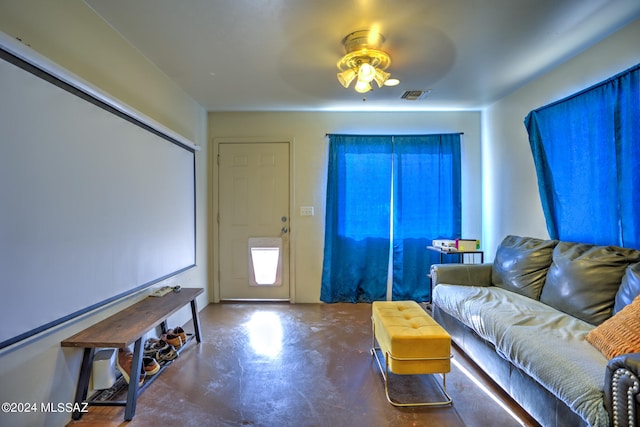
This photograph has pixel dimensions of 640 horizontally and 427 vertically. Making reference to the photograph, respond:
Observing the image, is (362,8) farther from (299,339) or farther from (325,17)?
(299,339)

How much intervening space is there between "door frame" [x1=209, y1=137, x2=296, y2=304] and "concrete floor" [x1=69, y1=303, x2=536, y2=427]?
2.99 ft

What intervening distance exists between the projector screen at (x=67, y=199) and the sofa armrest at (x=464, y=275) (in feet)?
8.36

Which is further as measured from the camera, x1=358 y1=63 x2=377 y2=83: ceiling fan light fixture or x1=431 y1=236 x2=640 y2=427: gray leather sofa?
x1=358 y1=63 x2=377 y2=83: ceiling fan light fixture

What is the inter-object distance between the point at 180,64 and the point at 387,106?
2.24 m

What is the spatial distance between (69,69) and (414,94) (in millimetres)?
2851

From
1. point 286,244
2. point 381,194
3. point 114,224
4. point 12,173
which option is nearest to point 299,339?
point 286,244

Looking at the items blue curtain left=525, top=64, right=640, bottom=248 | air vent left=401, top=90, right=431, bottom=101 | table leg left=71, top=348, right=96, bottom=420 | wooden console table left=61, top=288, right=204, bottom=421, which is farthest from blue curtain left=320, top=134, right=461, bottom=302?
table leg left=71, top=348, right=96, bottom=420

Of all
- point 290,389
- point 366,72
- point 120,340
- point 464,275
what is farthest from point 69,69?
point 464,275

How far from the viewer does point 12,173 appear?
47.8 inches

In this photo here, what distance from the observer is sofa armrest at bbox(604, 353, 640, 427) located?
1005 mm

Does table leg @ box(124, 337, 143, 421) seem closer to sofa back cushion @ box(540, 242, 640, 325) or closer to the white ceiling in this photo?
the white ceiling

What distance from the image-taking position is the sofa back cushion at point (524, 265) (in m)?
2.22

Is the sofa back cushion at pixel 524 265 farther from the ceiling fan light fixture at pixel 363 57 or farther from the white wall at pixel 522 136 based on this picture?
the ceiling fan light fixture at pixel 363 57

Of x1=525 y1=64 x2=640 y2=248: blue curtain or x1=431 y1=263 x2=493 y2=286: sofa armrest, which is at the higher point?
x1=525 y1=64 x2=640 y2=248: blue curtain
